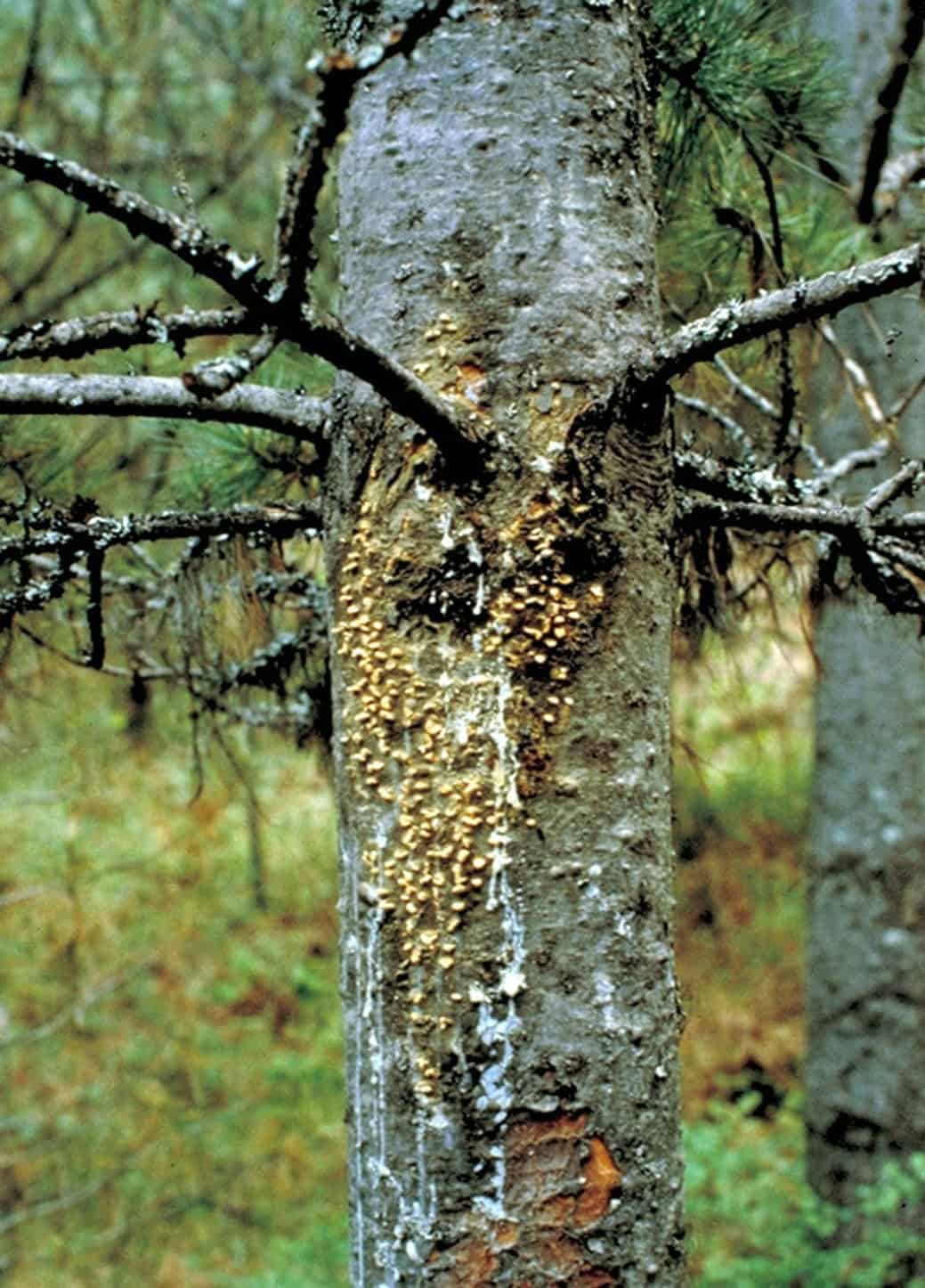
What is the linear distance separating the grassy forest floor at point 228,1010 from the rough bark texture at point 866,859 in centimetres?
29

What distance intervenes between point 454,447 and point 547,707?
25cm

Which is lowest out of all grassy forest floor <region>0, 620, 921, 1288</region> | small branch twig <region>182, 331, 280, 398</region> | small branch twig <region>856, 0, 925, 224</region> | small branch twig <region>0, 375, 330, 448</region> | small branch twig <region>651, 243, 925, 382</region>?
grassy forest floor <region>0, 620, 921, 1288</region>

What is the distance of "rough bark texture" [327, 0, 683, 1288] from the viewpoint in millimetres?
1092

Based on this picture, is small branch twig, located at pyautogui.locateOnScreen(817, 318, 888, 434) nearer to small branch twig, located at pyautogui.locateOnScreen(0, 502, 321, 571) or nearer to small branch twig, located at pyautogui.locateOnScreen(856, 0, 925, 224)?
small branch twig, located at pyautogui.locateOnScreen(856, 0, 925, 224)

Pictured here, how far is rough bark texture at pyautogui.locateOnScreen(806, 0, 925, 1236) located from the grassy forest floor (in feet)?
0.94

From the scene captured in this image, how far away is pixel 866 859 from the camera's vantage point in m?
4.12

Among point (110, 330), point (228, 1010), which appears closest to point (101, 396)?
point (110, 330)

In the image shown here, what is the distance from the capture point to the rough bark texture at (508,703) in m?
1.09

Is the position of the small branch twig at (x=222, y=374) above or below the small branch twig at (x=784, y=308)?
below

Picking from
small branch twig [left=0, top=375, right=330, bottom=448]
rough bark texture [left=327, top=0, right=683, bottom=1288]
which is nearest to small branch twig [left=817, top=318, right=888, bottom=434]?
rough bark texture [left=327, top=0, right=683, bottom=1288]

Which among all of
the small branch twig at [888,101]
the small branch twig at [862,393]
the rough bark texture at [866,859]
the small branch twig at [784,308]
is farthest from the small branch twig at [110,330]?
the rough bark texture at [866,859]

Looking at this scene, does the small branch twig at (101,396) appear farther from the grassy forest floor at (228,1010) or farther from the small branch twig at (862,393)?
the grassy forest floor at (228,1010)

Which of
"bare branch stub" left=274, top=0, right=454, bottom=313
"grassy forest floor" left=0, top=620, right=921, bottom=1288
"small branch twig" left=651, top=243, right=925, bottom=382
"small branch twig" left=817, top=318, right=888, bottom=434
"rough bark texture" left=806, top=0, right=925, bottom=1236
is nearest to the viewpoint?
"bare branch stub" left=274, top=0, right=454, bottom=313

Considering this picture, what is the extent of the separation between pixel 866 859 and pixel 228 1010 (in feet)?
11.2
